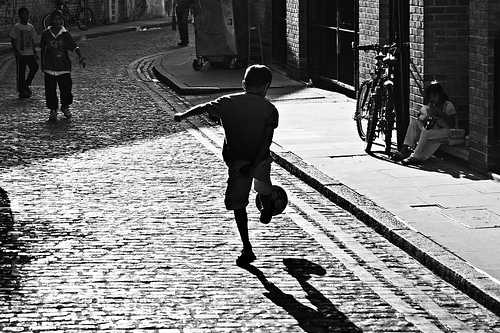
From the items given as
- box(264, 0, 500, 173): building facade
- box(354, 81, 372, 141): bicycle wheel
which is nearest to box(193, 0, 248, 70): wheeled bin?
box(264, 0, 500, 173): building facade

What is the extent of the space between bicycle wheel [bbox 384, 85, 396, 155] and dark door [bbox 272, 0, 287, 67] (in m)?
11.0

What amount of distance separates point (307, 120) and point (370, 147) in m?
3.12

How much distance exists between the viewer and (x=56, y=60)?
58.0 feet

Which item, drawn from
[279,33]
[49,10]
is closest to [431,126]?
[279,33]

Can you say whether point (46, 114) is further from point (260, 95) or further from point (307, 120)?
point (260, 95)

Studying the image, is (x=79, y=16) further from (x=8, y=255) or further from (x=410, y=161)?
(x=8, y=255)

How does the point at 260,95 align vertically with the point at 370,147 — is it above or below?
above

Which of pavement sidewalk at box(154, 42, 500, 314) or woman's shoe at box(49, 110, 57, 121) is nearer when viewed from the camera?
pavement sidewalk at box(154, 42, 500, 314)

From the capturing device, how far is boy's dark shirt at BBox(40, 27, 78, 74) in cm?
1745

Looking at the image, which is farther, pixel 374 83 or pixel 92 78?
pixel 92 78

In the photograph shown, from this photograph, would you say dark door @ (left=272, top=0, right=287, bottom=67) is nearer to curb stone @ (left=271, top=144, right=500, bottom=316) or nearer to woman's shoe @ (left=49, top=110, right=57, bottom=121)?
woman's shoe @ (left=49, top=110, right=57, bottom=121)

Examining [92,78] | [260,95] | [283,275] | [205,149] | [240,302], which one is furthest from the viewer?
[92,78]

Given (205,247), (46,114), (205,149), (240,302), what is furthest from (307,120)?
(240,302)

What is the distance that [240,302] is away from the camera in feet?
24.0
